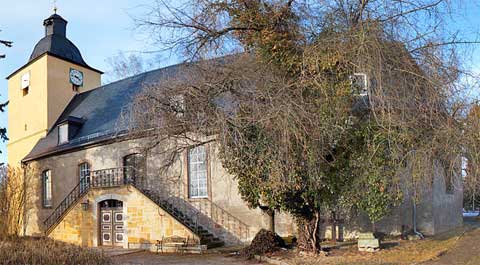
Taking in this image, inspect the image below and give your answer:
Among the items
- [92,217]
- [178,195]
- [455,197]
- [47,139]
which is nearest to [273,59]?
[178,195]

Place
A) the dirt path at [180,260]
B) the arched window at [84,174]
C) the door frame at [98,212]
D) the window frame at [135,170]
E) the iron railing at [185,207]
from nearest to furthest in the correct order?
the dirt path at [180,260]
the iron railing at [185,207]
the door frame at [98,212]
the window frame at [135,170]
the arched window at [84,174]

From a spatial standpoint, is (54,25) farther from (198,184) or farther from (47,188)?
(198,184)

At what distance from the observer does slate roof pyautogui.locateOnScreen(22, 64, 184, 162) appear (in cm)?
2062

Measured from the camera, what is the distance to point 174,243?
14.4 meters

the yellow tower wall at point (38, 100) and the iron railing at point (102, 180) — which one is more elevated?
the yellow tower wall at point (38, 100)

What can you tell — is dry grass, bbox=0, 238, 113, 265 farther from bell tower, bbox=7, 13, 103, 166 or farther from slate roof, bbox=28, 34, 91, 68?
slate roof, bbox=28, 34, 91, 68

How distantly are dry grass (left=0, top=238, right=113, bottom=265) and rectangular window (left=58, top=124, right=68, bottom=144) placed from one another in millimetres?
14962

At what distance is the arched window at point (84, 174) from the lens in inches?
809

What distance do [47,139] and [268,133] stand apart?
1901cm

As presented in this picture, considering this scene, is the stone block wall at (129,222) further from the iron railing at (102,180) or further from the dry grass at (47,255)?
the dry grass at (47,255)

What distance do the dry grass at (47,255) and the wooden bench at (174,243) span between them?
6237 millimetres

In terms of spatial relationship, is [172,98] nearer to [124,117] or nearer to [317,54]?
[124,117]

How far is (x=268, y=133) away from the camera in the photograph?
9375 millimetres

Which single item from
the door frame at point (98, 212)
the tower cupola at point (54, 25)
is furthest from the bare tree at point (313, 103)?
the tower cupola at point (54, 25)
